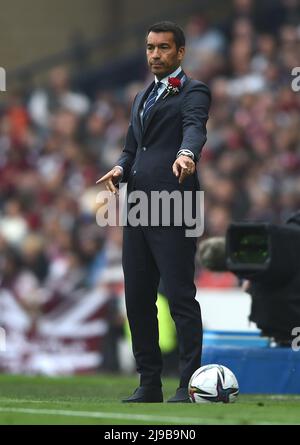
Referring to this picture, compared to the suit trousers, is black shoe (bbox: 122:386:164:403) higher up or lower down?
lower down

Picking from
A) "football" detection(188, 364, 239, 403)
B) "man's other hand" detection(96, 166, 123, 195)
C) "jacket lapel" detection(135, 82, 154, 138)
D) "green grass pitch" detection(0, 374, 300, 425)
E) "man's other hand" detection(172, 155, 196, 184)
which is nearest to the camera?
"green grass pitch" detection(0, 374, 300, 425)

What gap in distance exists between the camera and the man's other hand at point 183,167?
735 centimetres

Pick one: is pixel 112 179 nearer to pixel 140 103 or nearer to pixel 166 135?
pixel 166 135

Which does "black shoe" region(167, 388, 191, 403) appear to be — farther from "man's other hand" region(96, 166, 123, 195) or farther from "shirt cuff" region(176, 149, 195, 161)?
"shirt cuff" region(176, 149, 195, 161)

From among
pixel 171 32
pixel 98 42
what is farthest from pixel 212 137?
pixel 171 32

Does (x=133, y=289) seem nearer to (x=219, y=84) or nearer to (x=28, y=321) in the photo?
(x=28, y=321)

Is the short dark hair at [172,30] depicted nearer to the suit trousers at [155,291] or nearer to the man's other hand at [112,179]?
the man's other hand at [112,179]

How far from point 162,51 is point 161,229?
41.9 inches

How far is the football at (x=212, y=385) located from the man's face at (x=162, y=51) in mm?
1819

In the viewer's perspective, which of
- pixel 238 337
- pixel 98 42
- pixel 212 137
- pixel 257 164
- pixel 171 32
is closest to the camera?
pixel 171 32

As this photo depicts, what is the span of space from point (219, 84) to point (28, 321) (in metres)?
4.13

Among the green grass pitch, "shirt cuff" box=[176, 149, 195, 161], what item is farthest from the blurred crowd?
the green grass pitch

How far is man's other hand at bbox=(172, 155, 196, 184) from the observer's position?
735cm

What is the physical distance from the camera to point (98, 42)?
75.6ft
